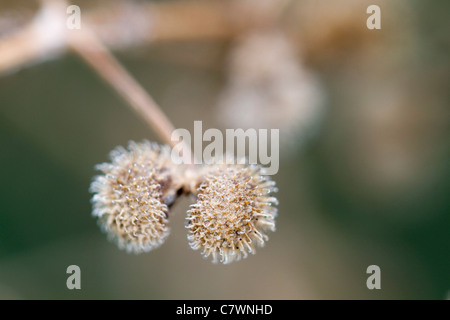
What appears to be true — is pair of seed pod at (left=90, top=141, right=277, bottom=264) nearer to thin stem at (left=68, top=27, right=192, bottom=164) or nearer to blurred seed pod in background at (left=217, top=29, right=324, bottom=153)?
thin stem at (left=68, top=27, right=192, bottom=164)

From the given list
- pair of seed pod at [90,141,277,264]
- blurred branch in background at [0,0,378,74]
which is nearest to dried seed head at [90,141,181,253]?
pair of seed pod at [90,141,277,264]

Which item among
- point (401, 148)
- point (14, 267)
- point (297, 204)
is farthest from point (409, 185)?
point (14, 267)

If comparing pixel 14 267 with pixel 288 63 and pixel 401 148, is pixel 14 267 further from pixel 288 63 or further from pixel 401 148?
pixel 401 148

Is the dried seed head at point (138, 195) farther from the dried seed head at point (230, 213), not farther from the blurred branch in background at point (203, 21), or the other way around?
the blurred branch in background at point (203, 21)

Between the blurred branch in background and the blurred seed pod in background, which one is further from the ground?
the blurred branch in background

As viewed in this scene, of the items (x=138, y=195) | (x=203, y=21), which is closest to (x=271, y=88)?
(x=203, y=21)

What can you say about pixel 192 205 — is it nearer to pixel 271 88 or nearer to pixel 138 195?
pixel 138 195

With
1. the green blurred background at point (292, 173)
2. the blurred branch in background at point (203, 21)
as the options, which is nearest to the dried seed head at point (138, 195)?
the blurred branch in background at point (203, 21)
